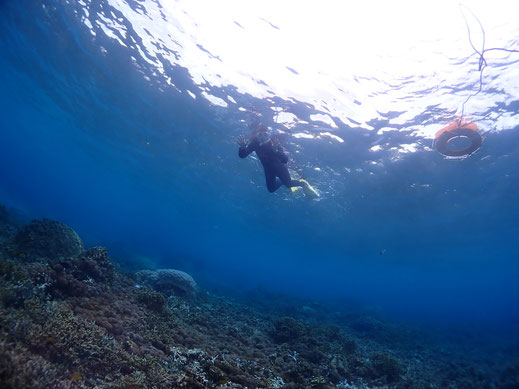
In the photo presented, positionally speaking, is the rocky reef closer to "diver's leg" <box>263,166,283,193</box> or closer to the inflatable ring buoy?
"diver's leg" <box>263,166,283,193</box>

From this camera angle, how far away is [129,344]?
5230mm

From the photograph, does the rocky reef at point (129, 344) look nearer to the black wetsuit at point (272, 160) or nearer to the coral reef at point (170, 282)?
the coral reef at point (170, 282)

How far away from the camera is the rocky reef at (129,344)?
3.91 metres

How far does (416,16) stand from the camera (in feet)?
Result: 28.6

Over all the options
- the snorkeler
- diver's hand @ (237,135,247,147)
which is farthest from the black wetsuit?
diver's hand @ (237,135,247,147)

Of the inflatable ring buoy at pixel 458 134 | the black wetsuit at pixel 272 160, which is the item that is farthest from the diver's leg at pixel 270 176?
the inflatable ring buoy at pixel 458 134

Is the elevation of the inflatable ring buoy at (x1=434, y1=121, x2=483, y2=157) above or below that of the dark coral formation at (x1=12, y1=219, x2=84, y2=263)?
above

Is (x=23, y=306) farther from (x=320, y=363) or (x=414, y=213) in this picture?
(x=414, y=213)

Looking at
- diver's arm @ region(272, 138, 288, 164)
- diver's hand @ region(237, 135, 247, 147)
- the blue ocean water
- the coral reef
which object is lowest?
the coral reef

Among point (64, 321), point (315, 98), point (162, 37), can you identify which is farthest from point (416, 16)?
point (64, 321)

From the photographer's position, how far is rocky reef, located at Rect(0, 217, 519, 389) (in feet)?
12.8

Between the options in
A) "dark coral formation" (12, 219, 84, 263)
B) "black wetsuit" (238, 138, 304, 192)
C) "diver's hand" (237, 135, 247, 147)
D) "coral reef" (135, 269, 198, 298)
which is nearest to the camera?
"diver's hand" (237, 135, 247, 147)

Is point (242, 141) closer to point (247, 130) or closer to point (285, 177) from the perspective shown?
point (285, 177)

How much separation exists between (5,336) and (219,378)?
351 cm
